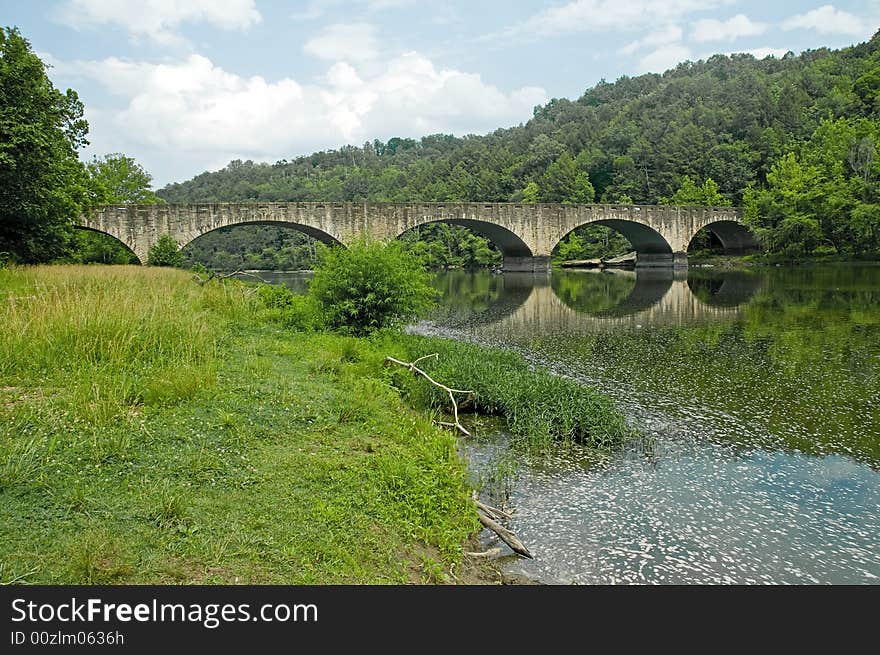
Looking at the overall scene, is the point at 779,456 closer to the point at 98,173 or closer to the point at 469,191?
the point at 98,173

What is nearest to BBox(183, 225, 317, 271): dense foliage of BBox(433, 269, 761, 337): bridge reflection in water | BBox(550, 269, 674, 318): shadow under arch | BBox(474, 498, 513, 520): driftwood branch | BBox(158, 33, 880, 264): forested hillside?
BBox(158, 33, 880, 264): forested hillside

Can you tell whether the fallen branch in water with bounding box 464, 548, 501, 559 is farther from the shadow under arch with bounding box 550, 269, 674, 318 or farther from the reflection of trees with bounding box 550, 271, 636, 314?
the reflection of trees with bounding box 550, 271, 636, 314

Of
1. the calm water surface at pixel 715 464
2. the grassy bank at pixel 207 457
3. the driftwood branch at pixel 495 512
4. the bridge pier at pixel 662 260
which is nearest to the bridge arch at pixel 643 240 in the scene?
the bridge pier at pixel 662 260

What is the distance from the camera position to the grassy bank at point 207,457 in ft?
16.6

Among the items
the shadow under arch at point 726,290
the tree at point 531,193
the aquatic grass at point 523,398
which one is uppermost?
the tree at point 531,193

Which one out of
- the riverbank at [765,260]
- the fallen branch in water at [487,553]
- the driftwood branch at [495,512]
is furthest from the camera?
the riverbank at [765,260]

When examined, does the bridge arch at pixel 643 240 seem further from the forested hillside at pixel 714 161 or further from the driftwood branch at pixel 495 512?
the driftwood branch at pixel 495 512

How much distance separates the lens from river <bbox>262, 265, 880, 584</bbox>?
23.3 ft

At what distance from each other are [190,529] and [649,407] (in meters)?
10.00

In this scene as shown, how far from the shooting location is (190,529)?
17.5 ft

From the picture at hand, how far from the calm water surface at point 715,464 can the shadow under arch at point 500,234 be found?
37.1 meters

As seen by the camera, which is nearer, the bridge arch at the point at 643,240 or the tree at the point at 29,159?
the tree at the point at 29,159

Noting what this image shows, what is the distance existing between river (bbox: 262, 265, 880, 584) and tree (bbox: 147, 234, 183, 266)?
27888 millimetres

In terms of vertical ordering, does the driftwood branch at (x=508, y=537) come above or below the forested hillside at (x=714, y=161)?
Answer: below
